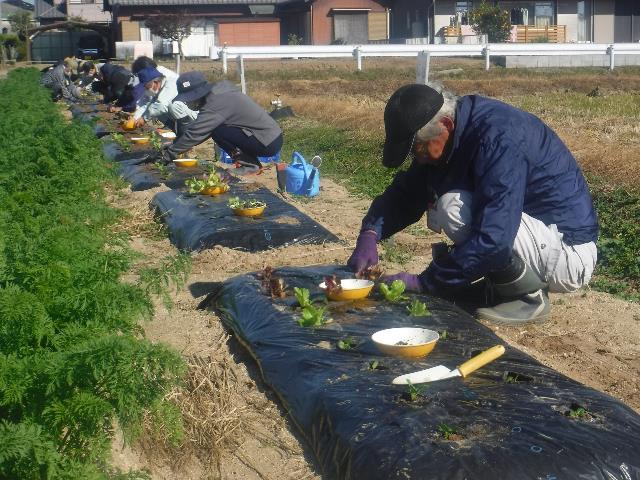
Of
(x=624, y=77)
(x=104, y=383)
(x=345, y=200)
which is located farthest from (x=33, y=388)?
(x=624, y=77)

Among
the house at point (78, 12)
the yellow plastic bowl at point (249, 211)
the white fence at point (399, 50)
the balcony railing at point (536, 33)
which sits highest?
the house at point (78, 12)

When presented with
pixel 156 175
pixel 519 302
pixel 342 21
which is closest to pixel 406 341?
pixel 519 302

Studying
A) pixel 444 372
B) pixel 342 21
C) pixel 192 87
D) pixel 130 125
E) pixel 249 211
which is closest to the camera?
pixel 444 372

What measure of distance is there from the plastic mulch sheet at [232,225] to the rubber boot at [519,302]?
6.59 ft

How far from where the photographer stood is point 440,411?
347 centimetres

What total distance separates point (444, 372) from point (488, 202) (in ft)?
3.17

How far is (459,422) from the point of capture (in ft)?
11.1

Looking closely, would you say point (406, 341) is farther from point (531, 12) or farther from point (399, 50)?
point (531, 12)

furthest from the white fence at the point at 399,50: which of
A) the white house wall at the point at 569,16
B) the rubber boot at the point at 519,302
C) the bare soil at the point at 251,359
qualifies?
the white house wall at the point at 569,16

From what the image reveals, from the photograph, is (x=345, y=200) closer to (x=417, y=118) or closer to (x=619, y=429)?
(x=417, y=118)

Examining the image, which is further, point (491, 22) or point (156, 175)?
point (491, 22)

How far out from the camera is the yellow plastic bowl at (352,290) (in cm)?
486

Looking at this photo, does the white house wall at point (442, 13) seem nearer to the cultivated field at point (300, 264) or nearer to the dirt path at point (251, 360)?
the cultivated field at point (300, 264)

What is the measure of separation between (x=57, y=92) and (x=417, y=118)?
20310 millimetres
